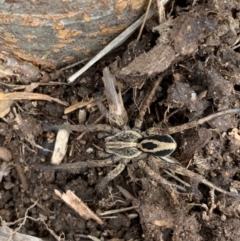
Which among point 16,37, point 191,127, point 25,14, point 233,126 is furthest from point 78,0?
point 233,126

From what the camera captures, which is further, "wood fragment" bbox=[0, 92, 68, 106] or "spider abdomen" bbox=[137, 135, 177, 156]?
"wood fragment" bbox=[0, 92, 68, 106]

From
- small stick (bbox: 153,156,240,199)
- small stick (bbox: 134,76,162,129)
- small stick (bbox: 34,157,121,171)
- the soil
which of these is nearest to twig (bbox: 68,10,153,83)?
the soil

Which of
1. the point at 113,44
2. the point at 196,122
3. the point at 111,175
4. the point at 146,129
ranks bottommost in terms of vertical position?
the point at 111,175

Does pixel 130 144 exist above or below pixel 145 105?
below

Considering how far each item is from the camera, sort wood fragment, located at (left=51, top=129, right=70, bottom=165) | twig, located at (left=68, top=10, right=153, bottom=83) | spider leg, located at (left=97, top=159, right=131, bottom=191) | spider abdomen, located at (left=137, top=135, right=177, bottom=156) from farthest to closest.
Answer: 1. wood fragment, located at (left=51, top=129, right=70, bottom=165)
2. spider leg, located at (left=97, top=159, right=131, bottom=191)
3. spider abdomen, located at (left=137, top=135, right=177, bottom=156)
4. twig, located at (left=68, top=10, right=153, bottom=83)

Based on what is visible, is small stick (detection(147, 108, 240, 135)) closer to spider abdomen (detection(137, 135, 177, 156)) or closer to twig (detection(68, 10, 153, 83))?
spider abdomen (detection(137, 135, 177, 156))

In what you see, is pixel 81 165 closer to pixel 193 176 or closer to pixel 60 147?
pixel 60 147

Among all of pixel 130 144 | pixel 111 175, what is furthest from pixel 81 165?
pixel 130 144

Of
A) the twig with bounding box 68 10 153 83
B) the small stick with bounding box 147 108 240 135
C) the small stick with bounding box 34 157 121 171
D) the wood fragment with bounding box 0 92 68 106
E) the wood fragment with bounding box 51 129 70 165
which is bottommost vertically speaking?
the small stick with bounding box 34 157 121 171

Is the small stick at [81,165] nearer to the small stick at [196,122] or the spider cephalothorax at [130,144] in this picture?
the spider cephalothorax at [130,144]
